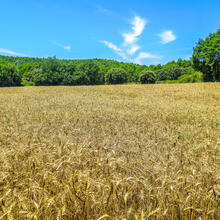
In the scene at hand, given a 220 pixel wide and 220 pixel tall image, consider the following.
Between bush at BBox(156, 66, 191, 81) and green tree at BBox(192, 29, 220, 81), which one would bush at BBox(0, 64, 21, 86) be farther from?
bush at BBox(156, 66, 191, 81)

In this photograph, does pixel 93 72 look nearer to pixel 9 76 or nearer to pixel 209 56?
pixel 9 76

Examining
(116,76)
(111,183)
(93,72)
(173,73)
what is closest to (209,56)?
(93,72)

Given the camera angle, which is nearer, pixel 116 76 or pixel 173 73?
pixel 116 76

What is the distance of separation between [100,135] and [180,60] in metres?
146

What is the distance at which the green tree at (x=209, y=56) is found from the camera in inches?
1772

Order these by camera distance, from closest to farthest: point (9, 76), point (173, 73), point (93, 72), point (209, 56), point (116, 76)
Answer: point (209, 56), point (9, 76), point (93, 72), point (116, 76), point (173, 73)

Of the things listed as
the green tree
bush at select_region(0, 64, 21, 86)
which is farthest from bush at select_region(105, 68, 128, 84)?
the green tree

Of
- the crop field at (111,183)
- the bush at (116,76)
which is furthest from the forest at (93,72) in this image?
the crop field at (111,183)

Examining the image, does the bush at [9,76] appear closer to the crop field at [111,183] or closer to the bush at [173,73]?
the crop field at [111,183]

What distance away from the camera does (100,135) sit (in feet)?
16.5

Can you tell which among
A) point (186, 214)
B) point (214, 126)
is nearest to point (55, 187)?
point (186, 214)

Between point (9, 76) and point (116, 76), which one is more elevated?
point (116, 76)

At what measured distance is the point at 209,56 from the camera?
45531mm

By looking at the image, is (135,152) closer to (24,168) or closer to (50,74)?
(24,168)
